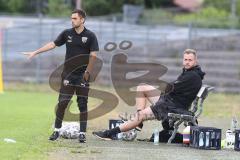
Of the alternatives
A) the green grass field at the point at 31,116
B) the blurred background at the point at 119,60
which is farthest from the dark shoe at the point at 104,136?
the blurred background at the point at 119,60

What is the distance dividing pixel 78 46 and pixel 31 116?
4739mm

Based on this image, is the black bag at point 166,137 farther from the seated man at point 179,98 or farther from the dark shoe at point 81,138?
the dark shoe at point 81,138

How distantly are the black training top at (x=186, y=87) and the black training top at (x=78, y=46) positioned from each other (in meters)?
1.48

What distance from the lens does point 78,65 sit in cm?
1262

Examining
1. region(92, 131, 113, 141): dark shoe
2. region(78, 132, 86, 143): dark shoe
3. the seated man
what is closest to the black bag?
the seated man

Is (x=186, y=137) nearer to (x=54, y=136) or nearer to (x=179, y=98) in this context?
(x=179, y=98)

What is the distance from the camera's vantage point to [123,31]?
32406mm

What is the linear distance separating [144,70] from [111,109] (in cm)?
853

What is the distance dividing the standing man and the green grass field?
2.23ft

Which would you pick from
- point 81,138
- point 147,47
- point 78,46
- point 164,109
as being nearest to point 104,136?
point 81,138

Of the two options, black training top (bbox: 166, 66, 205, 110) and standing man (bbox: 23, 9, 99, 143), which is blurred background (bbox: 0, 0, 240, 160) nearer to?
standing man (bbox: 23, 9, 99, 143)

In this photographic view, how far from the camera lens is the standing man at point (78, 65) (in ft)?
40.5

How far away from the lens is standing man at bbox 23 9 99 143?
12352 millimetres

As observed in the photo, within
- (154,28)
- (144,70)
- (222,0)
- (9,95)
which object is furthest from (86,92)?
(222,0)
